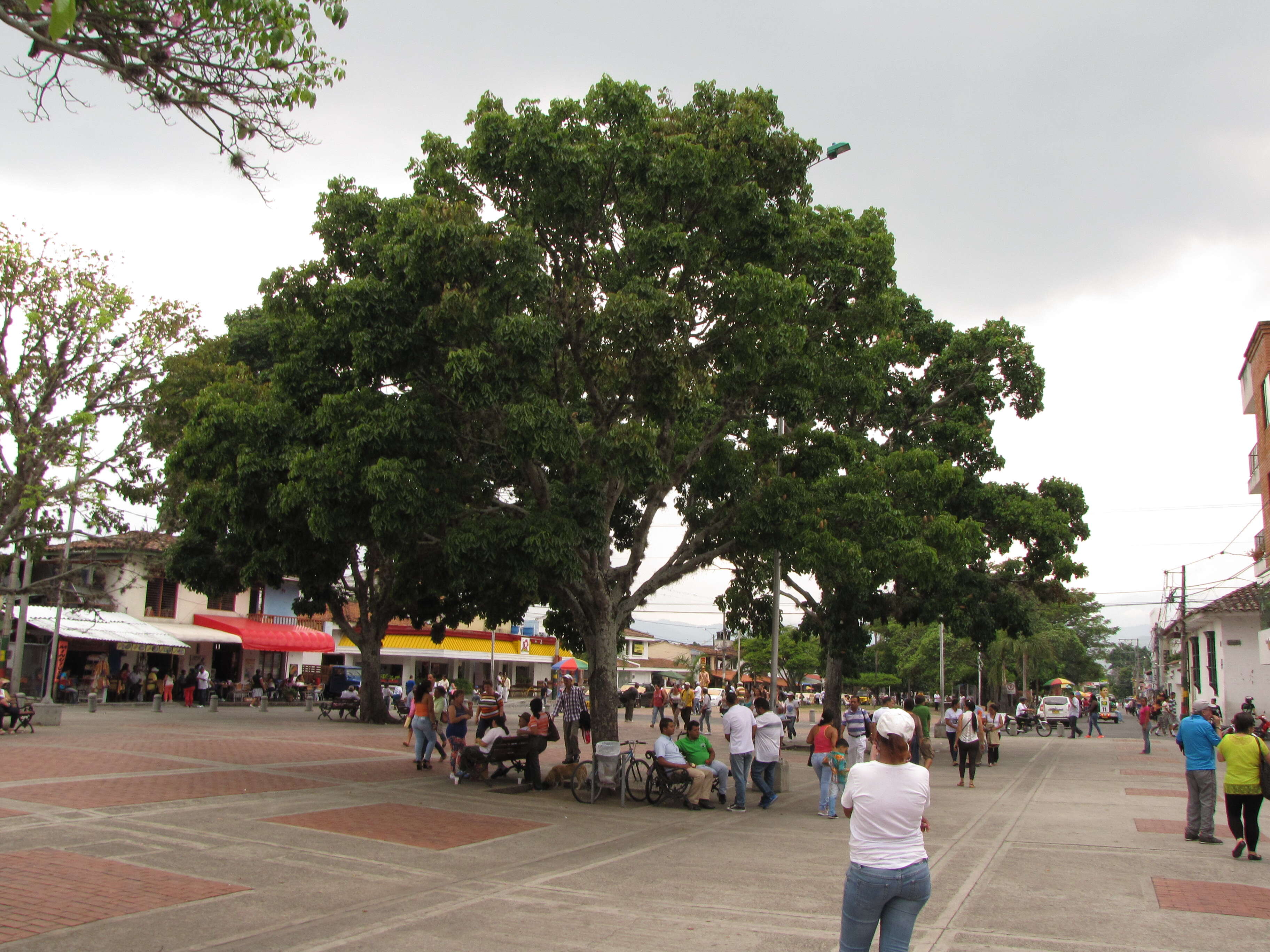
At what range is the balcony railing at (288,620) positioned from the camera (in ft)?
141

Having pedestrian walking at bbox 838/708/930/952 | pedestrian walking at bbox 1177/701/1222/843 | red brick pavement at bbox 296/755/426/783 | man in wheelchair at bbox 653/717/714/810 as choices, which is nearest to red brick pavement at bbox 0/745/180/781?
red brick pavement at bbox 296/755/426/783

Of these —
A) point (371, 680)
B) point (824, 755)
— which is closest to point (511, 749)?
point (824, 755)

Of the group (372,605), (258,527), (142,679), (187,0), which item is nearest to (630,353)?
(258,527)

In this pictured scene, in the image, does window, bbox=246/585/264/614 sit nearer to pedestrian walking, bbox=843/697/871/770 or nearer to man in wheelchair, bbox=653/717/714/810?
man in wheelchair, bbox=653/717/714/810

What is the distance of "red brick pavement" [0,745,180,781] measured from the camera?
44.4 feet

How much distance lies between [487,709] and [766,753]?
8458 mm

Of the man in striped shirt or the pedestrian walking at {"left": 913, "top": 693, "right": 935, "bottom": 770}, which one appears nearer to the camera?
the pedestrian walking at {"left": 913, "top": 693, "right": 935, "bottom": 770}

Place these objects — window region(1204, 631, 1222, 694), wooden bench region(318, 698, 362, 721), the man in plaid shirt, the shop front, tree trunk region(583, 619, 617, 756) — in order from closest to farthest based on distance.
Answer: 1. tree trunk region(583, 619, 617, 756)
2. the man in plaid shirt
3. wooden bench region(318, 698, 362, 721)
4. the shop front
5. window region(1204, 631, 1222, 694)

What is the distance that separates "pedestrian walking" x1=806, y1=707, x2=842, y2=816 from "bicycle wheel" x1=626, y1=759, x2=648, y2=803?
7.98 ft

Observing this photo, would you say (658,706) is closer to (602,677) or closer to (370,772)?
(370,772)

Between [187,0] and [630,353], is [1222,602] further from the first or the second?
[187,0]

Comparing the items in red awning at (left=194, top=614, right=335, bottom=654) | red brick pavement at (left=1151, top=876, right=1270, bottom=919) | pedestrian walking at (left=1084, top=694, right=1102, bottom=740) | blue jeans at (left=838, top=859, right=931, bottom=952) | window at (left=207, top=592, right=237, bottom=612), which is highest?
window at (left=207, top=592, right=237, bottom=612)

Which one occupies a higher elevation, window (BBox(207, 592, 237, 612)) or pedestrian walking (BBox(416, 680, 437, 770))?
window (BBox(207, 592, 237, 612))

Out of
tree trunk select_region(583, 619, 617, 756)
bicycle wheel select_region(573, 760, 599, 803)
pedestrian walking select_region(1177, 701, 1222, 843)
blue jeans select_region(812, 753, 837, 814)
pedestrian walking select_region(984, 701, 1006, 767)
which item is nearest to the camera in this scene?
pedestrian walking select_region(1177, 701, 1222, 843)
